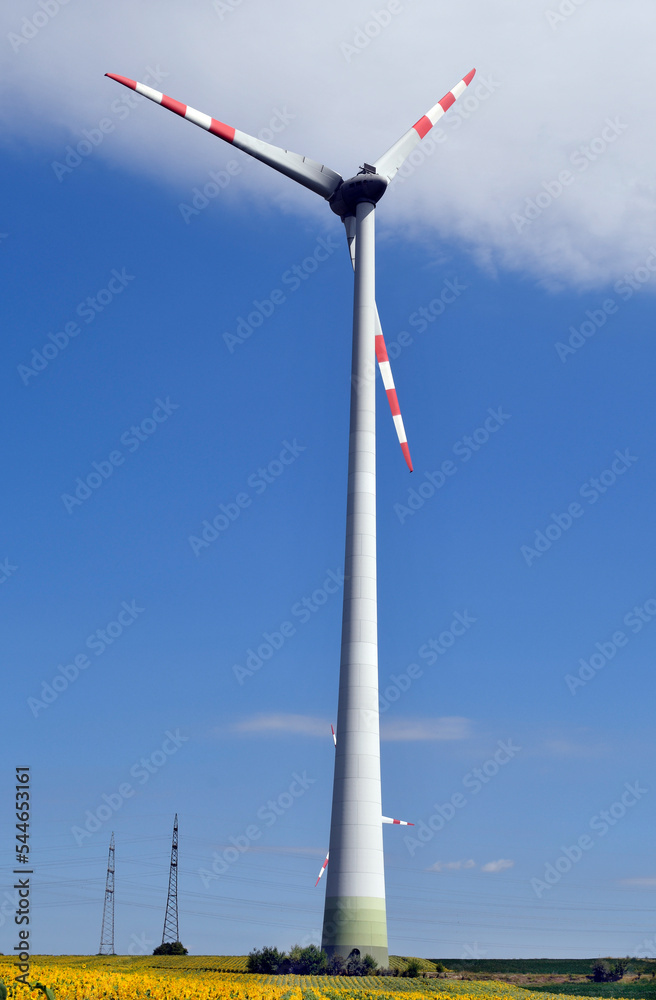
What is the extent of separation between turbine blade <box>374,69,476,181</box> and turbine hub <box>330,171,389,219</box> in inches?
54.9

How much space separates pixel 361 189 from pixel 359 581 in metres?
34.3

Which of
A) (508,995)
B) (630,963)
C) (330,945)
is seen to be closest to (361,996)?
(508,995)

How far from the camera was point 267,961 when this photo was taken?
62.1 m

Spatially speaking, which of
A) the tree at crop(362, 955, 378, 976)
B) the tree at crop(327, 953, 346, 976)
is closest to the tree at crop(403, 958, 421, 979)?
the tree at crop(362, 955, 378, 976)

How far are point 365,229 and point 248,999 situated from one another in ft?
207

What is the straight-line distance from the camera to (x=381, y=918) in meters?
63.3

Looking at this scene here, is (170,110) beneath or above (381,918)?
above

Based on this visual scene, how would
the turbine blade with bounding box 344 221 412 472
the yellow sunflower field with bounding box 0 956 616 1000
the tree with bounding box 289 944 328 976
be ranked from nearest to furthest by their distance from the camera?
the yellow sunflower field with bounding box 0 956 616 1000, the tree with bounding box 289 944 328 976, the turbine blade with bounding box 344 221 412 472

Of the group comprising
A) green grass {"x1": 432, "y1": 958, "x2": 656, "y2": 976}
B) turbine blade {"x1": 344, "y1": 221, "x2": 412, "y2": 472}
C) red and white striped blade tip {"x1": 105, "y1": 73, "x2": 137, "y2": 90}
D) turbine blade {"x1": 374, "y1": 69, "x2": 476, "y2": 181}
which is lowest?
green grass {"x1": 432, "y1": 958, "x2": 656, "y2": 976}

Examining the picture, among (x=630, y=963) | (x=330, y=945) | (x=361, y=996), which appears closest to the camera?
(x=361, y=996)

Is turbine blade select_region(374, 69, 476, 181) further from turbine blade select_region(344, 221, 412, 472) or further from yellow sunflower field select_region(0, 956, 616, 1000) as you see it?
yellow sunflower field select_region(0, 956, 616, 1000)

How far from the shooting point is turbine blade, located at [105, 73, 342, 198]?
6969 cm

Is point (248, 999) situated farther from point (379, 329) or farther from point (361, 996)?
point (379, 329)

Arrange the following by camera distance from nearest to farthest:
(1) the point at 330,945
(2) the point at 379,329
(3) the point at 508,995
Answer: (3) the point at 508,995 → (1) the point at 330,945 → (2) the point at 379,329
